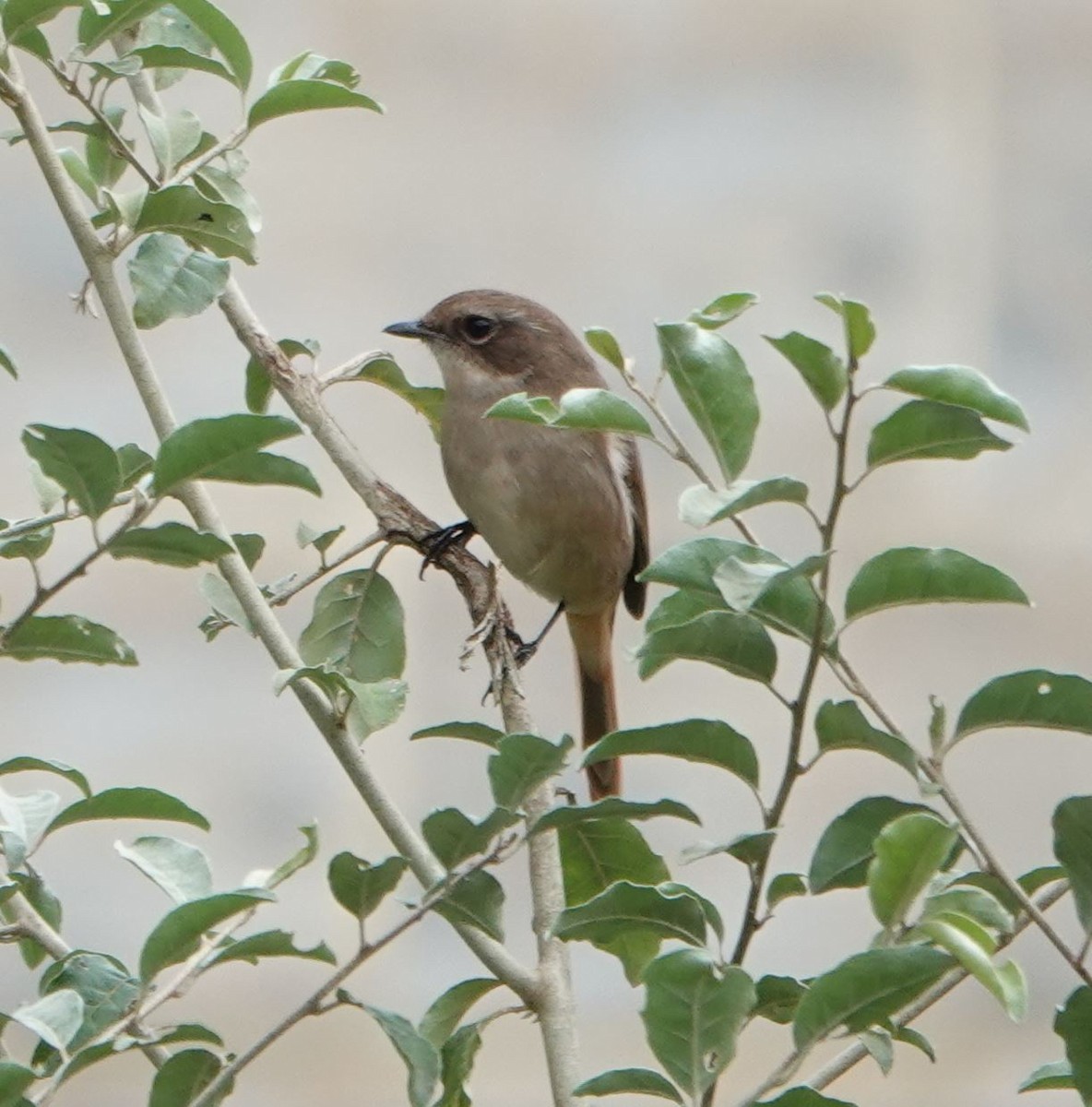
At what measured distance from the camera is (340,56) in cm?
438

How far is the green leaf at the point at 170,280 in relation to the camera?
144 centimetres

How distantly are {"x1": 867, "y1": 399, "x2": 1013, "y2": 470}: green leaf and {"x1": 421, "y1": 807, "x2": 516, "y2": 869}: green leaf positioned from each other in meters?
0.35

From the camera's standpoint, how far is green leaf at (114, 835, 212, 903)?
4.72ft

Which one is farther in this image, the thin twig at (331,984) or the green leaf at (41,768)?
the green leaf at (41,768)

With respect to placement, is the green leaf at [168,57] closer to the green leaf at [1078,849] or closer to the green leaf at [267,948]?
the green leaf at [267,948]

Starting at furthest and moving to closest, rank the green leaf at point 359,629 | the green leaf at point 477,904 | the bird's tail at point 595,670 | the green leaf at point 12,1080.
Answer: the bird's tail at point 595,670 → the green leaf at point 359,629 → the green leaf at point 477,904 → the green leaf at point 12,1080

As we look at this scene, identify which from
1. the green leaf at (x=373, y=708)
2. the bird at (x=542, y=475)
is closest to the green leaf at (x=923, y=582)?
the green leaf at (x=373, y=708)

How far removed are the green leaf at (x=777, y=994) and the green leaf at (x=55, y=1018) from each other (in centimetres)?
46

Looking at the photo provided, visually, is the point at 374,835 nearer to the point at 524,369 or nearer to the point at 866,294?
the point at 524,369

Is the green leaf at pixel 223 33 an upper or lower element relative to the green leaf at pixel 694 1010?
upper

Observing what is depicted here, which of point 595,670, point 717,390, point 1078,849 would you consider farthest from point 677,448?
point 595,670

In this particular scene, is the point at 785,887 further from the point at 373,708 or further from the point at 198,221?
the point at 198,221

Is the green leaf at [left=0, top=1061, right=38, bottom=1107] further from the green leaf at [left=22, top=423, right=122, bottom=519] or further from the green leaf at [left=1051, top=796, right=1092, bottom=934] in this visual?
the green leaf at [left=1051, top=796, right=1092, bottom=934]

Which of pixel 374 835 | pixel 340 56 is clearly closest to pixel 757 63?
pixel 340 56
